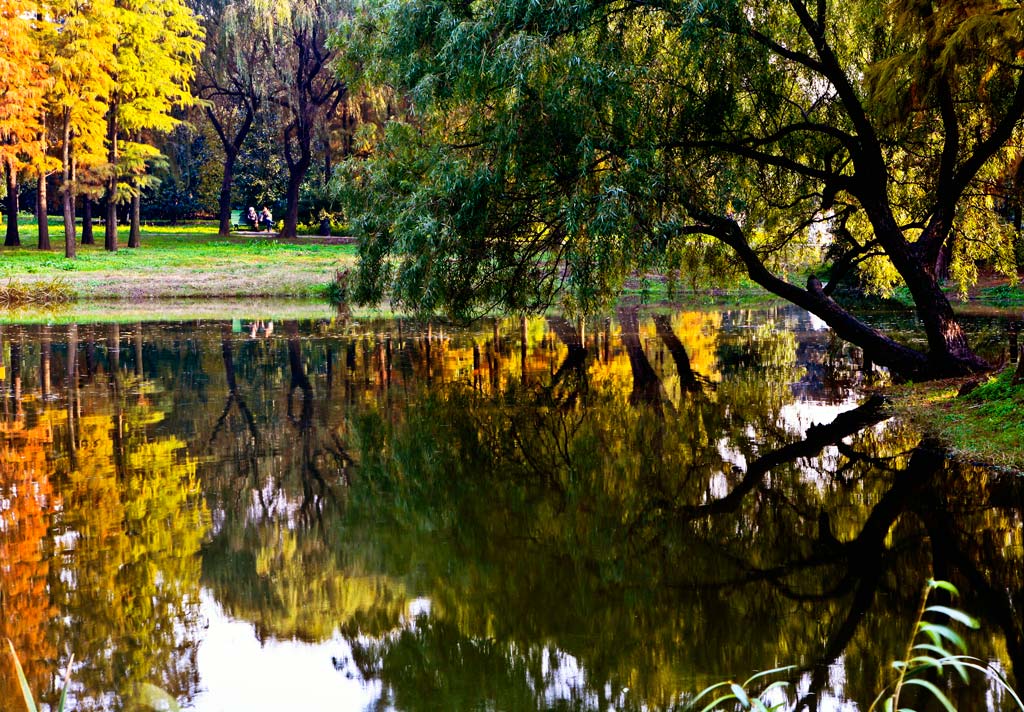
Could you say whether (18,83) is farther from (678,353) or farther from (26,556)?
(26,556)

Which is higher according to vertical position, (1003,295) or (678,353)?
(1003,295)

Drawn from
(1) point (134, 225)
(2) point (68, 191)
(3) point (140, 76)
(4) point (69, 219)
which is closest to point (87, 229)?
(1) point (134, 225)

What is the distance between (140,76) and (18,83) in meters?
5.56

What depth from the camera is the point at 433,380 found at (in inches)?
722

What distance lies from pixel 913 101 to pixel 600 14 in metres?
4.41

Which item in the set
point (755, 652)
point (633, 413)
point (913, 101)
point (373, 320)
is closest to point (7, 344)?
point (373, 320)

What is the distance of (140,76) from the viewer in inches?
1615

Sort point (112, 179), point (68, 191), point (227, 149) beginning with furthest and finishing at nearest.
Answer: point (227, 149) → point (112, 179) → point (68, 191)

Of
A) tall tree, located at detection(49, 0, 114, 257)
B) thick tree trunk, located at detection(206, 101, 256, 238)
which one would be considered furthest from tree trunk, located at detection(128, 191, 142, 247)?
tall tree, located at detection(49, 0, 114, 257)

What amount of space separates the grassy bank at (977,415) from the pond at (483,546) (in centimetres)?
35

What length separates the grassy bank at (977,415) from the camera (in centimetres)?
1079

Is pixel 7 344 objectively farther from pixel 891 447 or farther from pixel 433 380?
pixel 891 447

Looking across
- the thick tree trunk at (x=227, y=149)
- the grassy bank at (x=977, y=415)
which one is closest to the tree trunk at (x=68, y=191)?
the thick tree trunk at (x=227, y=149)

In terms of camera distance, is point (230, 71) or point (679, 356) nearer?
point (679, 356)
